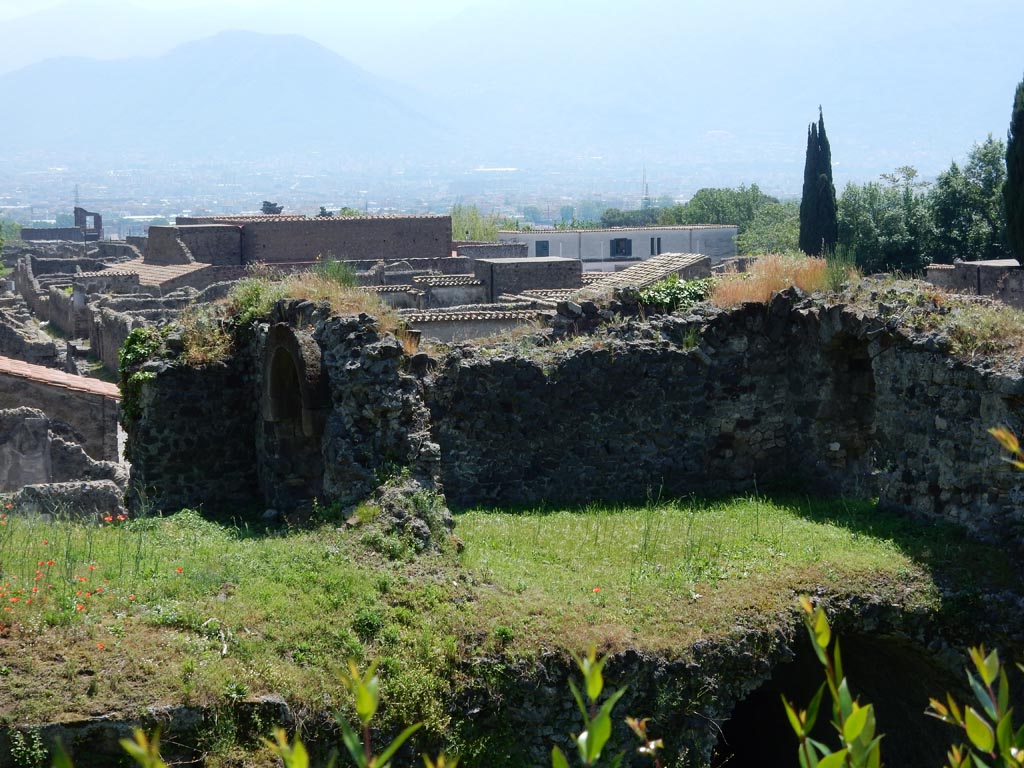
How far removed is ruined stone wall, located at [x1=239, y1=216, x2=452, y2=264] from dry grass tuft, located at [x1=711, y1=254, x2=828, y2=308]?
4395 cm

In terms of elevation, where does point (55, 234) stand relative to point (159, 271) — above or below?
above

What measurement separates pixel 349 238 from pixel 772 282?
47.5 meters

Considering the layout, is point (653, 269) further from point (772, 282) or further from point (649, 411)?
point (649, 411)

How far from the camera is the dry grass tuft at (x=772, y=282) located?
16.7 meters

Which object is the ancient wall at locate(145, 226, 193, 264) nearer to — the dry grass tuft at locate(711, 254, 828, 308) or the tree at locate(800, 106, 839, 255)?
the tree at locate(800, 106, 839, 255)

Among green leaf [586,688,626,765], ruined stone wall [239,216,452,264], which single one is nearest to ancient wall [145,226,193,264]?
ruined stone wall [239,216,452,264]

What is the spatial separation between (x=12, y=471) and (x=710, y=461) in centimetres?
1180

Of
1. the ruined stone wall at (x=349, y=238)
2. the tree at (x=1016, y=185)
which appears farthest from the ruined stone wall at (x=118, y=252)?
the tree at (x=1016, y=185)

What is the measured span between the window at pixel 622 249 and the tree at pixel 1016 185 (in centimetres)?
3545

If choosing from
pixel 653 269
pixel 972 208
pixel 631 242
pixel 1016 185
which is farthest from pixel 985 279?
pixel 631 242

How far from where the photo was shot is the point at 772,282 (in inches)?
659

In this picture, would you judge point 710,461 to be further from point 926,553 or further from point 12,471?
point 12,471

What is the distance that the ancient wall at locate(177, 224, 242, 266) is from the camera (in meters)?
60.5

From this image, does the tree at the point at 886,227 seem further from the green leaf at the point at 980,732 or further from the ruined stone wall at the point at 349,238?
the green leaf at the point at 980,732
